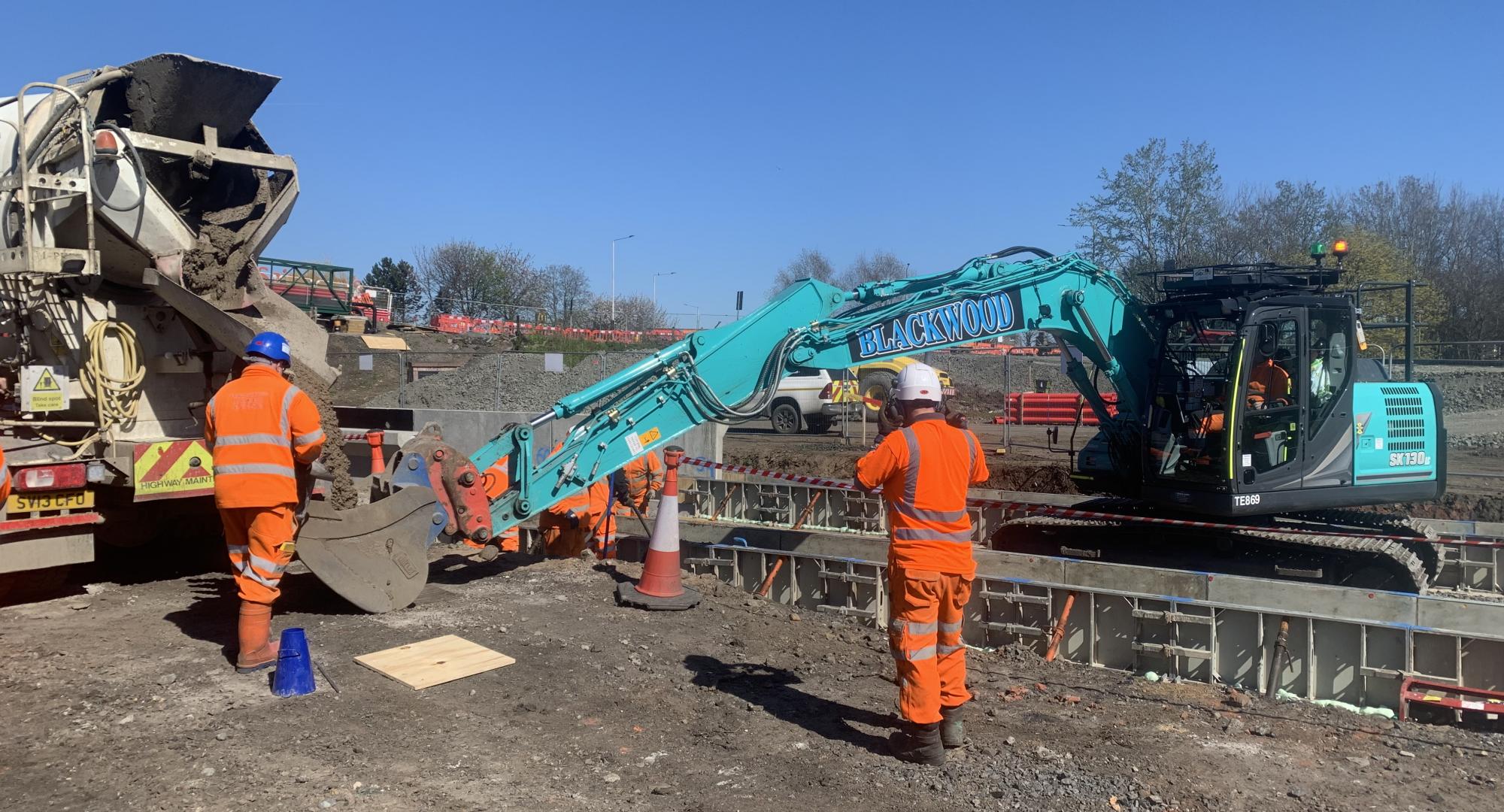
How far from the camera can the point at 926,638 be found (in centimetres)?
468

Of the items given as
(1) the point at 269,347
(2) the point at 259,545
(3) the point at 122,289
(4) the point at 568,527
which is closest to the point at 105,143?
(3) the point at 122,289

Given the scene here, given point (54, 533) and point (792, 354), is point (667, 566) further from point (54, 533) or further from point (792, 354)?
point (54, 533)

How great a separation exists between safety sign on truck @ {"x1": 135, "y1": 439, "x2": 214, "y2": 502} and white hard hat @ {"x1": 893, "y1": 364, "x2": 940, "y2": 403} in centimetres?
447

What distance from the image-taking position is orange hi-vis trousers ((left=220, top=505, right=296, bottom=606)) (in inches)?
215

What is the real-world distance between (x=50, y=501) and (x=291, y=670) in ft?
7.99

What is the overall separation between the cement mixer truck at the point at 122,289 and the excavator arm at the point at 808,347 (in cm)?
181

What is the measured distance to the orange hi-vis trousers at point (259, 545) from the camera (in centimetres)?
545

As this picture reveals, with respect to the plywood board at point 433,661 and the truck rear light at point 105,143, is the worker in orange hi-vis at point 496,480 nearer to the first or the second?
the plywood board at point 433,661

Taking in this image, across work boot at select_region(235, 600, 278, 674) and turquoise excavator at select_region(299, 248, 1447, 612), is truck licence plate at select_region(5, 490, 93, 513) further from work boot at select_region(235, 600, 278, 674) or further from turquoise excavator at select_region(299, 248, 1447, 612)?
work boot at select_region(235, 600, 278, 674)

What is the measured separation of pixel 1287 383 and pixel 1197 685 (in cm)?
301

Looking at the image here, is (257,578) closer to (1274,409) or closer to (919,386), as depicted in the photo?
(919,386)

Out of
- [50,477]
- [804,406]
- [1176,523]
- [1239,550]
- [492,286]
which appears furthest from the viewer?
[492,286]

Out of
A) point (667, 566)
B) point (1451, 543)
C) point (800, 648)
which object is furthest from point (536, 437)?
point (1451, 543)

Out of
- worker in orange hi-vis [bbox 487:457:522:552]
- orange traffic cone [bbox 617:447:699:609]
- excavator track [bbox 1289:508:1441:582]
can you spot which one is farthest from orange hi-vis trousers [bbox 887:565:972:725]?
excavator track [bbox 1289:508:1441:582]
